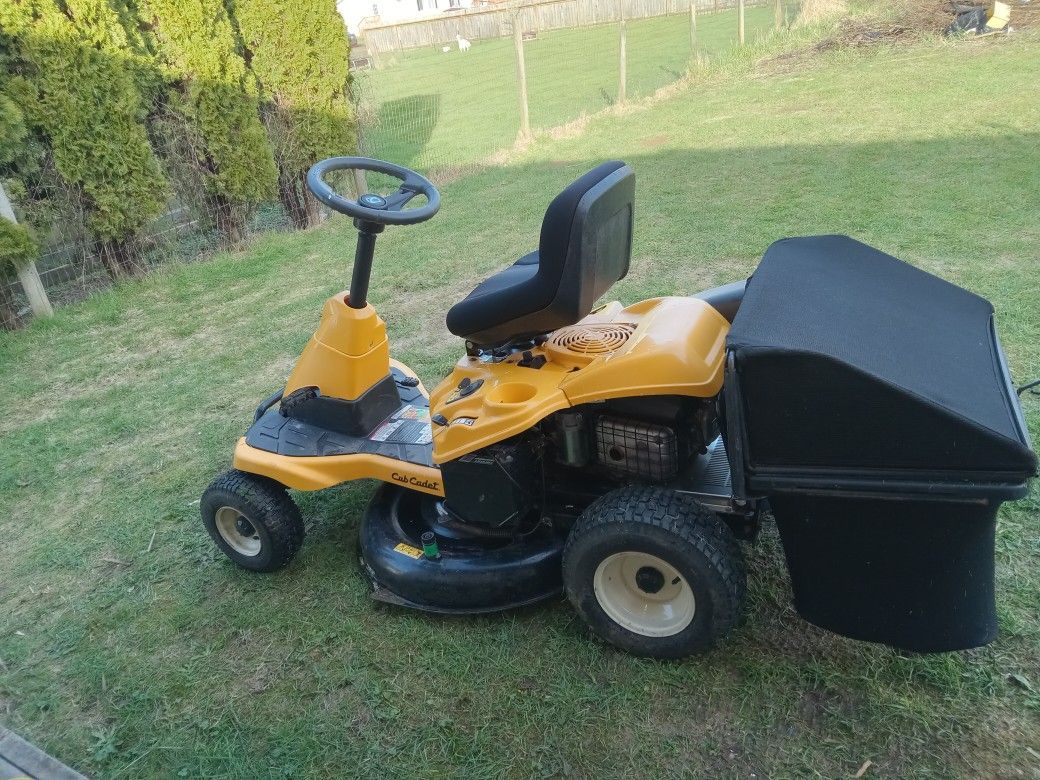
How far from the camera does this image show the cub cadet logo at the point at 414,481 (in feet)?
8.67

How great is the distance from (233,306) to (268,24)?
3203 millimetres

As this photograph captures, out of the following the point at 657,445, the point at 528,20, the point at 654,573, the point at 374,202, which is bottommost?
the point at 654,573

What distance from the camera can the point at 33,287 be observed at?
19.9 ft

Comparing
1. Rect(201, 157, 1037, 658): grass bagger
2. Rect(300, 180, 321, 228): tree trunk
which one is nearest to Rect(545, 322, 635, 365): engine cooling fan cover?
Rect(201, 157, 1037, 658): grass bagger

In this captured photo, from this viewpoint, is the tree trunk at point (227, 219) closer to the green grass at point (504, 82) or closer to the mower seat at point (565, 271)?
the green grass at point (504, 82)

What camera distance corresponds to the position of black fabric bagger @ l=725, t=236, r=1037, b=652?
1682 millimetres

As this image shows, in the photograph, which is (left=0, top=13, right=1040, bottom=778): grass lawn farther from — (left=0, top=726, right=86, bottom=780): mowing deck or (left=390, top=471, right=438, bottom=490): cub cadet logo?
(left=390, top=471, right=438, bottom=490): cub cadet logo

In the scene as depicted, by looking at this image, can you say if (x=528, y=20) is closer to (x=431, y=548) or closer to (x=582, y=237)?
(x=582, y=237)

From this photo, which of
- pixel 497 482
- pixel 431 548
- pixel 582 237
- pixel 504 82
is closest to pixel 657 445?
pixel 497 482

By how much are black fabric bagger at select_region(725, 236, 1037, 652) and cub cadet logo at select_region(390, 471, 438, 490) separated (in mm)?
1117

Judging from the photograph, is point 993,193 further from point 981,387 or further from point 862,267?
point 981,387

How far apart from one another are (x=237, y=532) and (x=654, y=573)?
168 centimetres

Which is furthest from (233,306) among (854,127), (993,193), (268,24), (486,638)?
(854,127)

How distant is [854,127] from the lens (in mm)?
8500
